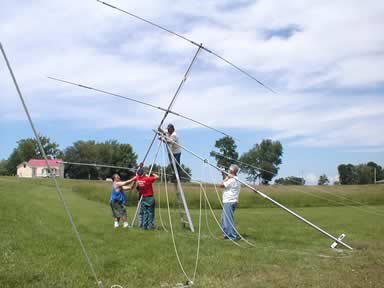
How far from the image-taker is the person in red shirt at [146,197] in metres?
15.8

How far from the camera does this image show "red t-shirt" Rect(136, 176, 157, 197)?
52.5ft

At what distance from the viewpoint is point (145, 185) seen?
1605 centimetres

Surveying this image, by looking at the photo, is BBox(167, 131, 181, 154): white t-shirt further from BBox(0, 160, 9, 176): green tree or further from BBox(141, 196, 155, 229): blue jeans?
BBox(0, 160, 9, 176): green tree

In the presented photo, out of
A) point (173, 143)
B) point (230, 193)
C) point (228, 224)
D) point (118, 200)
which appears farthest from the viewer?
point (118, 200)

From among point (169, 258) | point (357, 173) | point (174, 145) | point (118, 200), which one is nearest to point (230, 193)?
point (174, 145)

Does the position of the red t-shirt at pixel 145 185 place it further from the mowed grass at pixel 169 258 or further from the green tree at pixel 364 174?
the green tree at pixel 364 174

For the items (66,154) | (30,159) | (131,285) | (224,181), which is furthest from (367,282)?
(30,159)

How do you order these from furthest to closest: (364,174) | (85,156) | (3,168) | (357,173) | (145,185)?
(357,173)
(364,174)
(3,168)
(85,156)
(145,185)

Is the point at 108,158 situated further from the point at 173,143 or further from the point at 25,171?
the point at 173,143

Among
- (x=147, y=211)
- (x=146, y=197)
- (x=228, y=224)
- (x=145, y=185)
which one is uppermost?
(x=145, y=185)

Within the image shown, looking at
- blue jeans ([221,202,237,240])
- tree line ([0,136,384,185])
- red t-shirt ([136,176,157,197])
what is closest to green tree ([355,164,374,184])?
tree line ([0,136,384,185])

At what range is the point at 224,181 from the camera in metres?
15.4

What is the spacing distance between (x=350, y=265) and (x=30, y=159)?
4214 inches

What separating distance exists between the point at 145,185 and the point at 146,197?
39 cm
